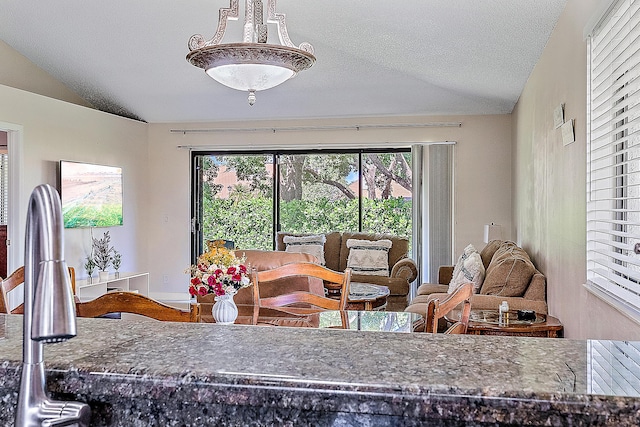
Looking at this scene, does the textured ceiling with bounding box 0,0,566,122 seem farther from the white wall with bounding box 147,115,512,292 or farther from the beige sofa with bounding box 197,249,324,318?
the beige sofa with bounding box 197,249,324,318

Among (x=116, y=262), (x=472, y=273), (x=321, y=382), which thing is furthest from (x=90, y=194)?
(x=321, y=382)

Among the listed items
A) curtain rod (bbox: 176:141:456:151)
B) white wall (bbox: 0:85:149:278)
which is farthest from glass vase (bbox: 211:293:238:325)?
curtain rod (bbox: 176:141:456:151)

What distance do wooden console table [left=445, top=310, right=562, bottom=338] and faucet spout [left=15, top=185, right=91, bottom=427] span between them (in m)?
3.15

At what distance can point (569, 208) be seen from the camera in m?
3.71

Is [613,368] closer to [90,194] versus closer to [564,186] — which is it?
[564,186]

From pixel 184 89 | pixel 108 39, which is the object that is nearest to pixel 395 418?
pixel 108 39

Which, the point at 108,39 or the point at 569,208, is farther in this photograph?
the point at 108,39

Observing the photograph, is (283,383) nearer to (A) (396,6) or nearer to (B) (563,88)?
(B) (563,88)

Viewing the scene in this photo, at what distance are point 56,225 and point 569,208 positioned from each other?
3.41 meters

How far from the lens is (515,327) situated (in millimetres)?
3750

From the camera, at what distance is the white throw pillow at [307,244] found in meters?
8.11

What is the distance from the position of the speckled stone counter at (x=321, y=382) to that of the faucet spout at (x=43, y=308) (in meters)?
0.06

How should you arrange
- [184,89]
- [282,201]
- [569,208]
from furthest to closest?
1. [282,201]
2. [184,89]
3. [569,208]

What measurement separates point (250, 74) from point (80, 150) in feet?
13.2
